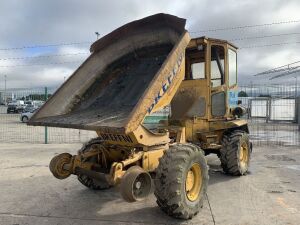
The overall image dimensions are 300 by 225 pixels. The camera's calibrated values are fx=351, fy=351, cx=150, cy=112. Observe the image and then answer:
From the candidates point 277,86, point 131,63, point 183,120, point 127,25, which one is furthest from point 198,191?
point 277,86

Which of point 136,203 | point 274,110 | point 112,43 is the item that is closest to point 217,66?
point 112,43

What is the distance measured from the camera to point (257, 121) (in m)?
21.2

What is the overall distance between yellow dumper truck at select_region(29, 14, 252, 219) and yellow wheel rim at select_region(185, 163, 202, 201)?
0.05 ft

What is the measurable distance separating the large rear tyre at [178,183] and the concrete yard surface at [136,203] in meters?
0.22

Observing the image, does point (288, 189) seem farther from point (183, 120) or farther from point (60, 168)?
point (60, 168)

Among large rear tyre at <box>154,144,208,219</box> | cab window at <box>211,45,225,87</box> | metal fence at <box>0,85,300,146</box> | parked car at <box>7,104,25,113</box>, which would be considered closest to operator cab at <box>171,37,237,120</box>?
cab window at <box>211,45,225,87</box>

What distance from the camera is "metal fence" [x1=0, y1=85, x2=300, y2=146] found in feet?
50.3

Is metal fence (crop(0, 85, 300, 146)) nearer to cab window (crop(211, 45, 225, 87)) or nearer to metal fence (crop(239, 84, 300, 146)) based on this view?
metal fence (crop(239, 84, 300, 146))

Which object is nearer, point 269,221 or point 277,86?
point 269,221

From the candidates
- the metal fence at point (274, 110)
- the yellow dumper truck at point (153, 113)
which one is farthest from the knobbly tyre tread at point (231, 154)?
the metal fence at point (274, 110)

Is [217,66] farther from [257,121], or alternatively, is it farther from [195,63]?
[257,121]

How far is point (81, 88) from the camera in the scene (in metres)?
6.34

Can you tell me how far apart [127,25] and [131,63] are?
716mm

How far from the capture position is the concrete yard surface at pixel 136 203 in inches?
209
